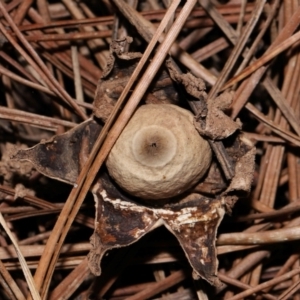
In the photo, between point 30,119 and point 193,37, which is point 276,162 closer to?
point 193,37

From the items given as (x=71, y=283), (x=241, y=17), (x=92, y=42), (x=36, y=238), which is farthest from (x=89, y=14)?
(x=71, y=283)

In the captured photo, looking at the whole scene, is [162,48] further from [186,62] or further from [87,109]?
[87,109]

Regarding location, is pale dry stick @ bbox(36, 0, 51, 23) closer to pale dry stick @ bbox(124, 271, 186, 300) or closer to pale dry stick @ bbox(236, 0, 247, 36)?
pale dry stick @ bbox(236, 0, 247, 36)

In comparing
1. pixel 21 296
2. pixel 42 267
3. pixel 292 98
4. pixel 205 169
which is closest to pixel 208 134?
pixel 205 169

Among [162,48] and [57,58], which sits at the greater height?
[57,58]

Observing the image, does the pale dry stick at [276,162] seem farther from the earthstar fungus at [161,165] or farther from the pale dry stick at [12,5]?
the pale dry stick at [12,5]

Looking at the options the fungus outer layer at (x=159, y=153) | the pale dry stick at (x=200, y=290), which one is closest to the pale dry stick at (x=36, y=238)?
the fungus outer layer at (x=159, y=153)
